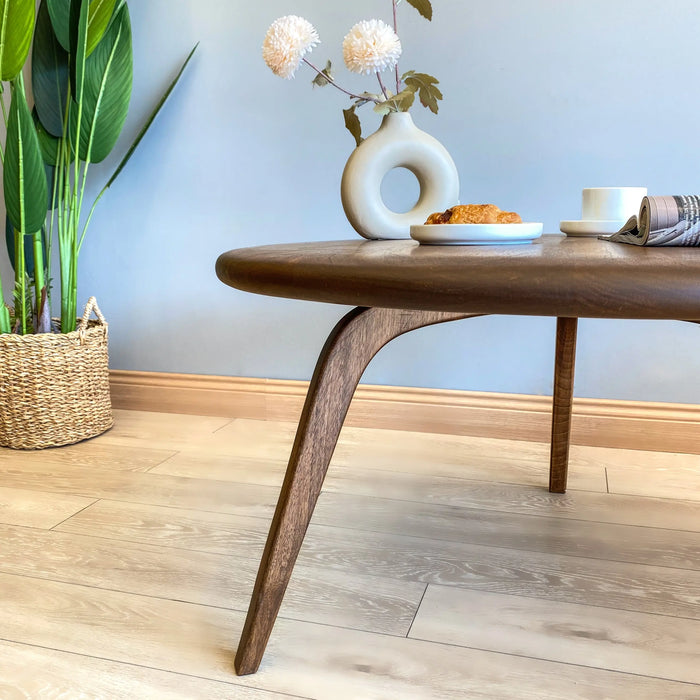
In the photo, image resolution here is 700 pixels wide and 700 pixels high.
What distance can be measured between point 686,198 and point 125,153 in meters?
1.47

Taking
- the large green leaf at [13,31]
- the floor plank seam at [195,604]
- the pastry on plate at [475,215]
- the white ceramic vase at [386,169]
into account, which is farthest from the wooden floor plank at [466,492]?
the large green leaf at [13,31]

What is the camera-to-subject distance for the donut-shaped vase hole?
1.62 metres

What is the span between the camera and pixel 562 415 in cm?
129

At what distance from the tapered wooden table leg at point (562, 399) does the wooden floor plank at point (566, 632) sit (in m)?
0.39

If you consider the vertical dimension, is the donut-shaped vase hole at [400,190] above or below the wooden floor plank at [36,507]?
above

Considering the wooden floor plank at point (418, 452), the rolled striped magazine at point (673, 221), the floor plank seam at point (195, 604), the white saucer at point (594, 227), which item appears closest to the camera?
the rolled striped magazine at point (673, 221)

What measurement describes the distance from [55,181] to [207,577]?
3.65 ft

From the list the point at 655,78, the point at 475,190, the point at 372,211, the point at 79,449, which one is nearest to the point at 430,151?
the point at 372,211

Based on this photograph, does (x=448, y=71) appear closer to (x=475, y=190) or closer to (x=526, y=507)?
(x=475, y=190)

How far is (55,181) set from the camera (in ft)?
5.73

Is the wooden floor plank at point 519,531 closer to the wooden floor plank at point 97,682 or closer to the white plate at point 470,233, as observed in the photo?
the wooden floor plank at point 97,682

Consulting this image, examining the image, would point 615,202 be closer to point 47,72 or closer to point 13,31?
point 13,31

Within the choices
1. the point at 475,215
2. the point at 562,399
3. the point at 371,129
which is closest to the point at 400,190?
the point at 371,129

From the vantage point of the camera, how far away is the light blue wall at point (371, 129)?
147cm
